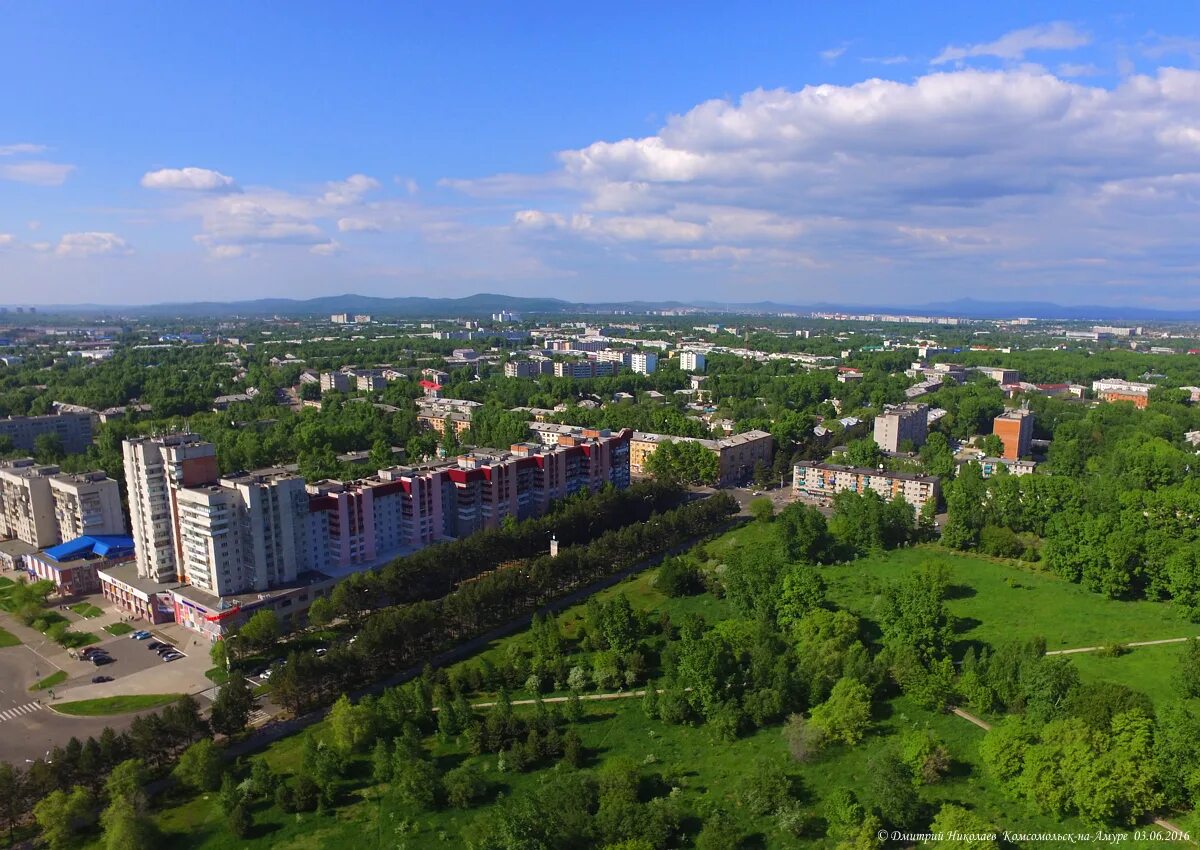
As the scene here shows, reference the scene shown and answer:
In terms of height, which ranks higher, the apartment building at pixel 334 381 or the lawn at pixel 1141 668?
the apartment building at pixel 334 381

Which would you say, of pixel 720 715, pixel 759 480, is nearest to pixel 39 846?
pixel 720 715

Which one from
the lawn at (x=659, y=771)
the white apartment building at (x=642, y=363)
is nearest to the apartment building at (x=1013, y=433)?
the lawn at (x=659, y=771)

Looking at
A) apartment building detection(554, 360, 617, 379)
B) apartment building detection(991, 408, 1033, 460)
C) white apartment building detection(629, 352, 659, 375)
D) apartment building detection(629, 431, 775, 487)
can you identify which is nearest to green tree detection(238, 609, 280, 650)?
apartment building detection(629, 431, 775, 487)

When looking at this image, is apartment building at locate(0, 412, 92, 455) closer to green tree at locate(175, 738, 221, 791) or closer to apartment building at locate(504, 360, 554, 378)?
green tree at locate(175, 738, 221, 791)

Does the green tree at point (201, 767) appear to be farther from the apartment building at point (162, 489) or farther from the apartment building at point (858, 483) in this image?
the apartment building at point (858, 483)

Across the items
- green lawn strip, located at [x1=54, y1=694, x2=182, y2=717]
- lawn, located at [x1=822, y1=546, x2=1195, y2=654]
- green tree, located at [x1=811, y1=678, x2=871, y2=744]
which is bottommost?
green lawn strip, located at [x1=54, y1=694, x2=182, y2=717]
